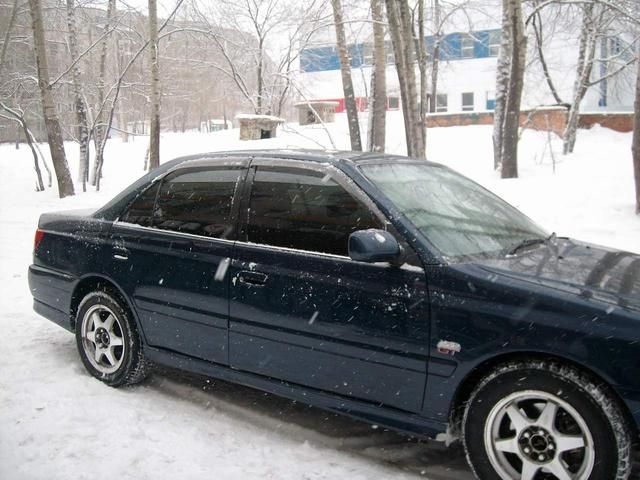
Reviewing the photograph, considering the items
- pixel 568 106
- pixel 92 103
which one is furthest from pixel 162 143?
pixel 568 106

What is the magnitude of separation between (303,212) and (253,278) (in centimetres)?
48

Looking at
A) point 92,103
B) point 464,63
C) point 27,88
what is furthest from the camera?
point 464,63

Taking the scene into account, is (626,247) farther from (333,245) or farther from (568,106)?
(568,106)

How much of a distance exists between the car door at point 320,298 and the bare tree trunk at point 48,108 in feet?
45.8

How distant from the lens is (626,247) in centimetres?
778

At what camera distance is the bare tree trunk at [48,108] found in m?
15.0

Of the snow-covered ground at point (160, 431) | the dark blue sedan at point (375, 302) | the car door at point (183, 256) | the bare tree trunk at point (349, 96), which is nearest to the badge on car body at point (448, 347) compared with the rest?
the dark blue sedan at point (375, 302)

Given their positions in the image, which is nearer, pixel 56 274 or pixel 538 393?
pixel 538 393

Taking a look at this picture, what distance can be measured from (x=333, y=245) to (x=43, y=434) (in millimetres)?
1992

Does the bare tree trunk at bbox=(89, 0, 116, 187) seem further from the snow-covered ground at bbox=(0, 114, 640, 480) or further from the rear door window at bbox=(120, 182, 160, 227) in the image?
the rear door window at bbox=(120, 182, 160, 227)

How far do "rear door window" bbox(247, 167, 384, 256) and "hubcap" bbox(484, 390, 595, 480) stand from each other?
1106 mm

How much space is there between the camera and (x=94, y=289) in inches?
168

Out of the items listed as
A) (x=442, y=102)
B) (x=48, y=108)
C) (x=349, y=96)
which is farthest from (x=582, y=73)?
(x=442, y=102)

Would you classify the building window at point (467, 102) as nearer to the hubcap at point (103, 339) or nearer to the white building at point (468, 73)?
the white building at point (468, 73)
